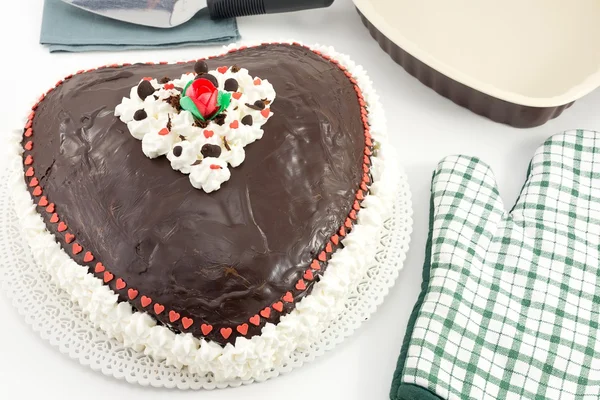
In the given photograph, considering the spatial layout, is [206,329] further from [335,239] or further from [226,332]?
[335,239]

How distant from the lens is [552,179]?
1.76m

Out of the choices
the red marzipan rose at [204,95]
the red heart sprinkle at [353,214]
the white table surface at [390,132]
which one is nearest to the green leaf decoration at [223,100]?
the red marzipan rose at [204,95]

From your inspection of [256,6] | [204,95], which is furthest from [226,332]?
[256,6]

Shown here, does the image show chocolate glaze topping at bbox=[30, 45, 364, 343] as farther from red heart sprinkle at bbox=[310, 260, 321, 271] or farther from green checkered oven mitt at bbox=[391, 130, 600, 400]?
green checkered oven mitt at bbox=[391, 130, 600, 400]

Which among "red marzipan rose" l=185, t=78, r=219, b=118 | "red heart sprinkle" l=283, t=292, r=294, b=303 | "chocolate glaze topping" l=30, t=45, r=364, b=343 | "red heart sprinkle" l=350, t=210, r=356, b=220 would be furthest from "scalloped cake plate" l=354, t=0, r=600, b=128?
"red heart sprinkle" l=283, t=292, r=294, b=303

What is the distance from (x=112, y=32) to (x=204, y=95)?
0.87 meters

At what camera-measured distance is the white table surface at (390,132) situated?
58.4 inches

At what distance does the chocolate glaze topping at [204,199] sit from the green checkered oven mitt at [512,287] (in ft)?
1.01

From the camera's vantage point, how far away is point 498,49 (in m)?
2.05

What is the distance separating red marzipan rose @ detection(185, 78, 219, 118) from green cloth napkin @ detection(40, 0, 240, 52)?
0.73 m

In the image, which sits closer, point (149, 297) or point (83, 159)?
point (149, 297)

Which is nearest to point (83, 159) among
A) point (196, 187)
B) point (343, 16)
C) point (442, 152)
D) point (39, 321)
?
point (196, 187)

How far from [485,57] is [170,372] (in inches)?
52.2

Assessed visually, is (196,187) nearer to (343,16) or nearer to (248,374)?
(248,374)
